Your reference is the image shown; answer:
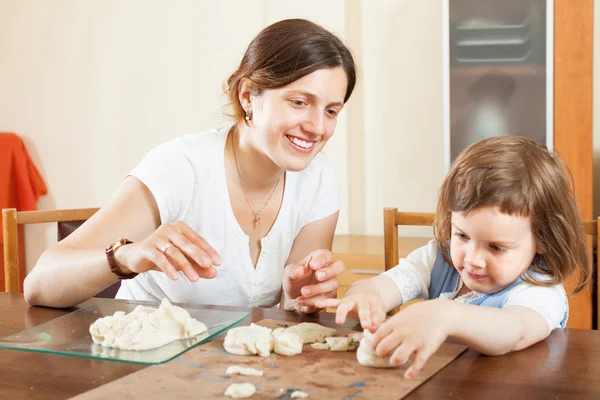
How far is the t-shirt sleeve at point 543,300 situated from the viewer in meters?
1.20

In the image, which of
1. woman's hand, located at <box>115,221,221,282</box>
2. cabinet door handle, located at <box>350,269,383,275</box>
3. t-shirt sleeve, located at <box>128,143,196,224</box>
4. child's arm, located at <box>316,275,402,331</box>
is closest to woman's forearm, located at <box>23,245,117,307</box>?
Result: woman's hand, located at <box>115,221,221,282</box>

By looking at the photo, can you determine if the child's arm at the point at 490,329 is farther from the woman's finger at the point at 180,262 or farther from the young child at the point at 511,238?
the woman's finger at the point at 180,262

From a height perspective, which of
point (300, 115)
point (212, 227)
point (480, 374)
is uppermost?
point (300, 115)

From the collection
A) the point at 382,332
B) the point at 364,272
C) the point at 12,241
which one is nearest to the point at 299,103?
the point at 382,332

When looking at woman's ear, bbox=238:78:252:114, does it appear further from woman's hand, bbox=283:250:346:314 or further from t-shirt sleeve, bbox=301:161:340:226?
woman's hand, bbox=283:250:346:314

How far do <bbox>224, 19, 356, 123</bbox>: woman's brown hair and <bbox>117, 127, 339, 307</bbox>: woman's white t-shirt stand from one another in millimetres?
226

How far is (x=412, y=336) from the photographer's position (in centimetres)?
98

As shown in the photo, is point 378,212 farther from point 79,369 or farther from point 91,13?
point 79,369

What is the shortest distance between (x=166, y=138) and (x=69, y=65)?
733 mm

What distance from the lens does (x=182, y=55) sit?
387cm

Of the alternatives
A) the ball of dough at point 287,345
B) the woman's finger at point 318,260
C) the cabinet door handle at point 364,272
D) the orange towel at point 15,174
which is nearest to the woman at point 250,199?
the woman's finger at point 318,260

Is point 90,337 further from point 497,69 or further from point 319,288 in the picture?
point 497,69

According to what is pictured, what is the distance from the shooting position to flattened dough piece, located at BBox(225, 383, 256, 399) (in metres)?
0.92

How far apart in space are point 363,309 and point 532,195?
390 mm
